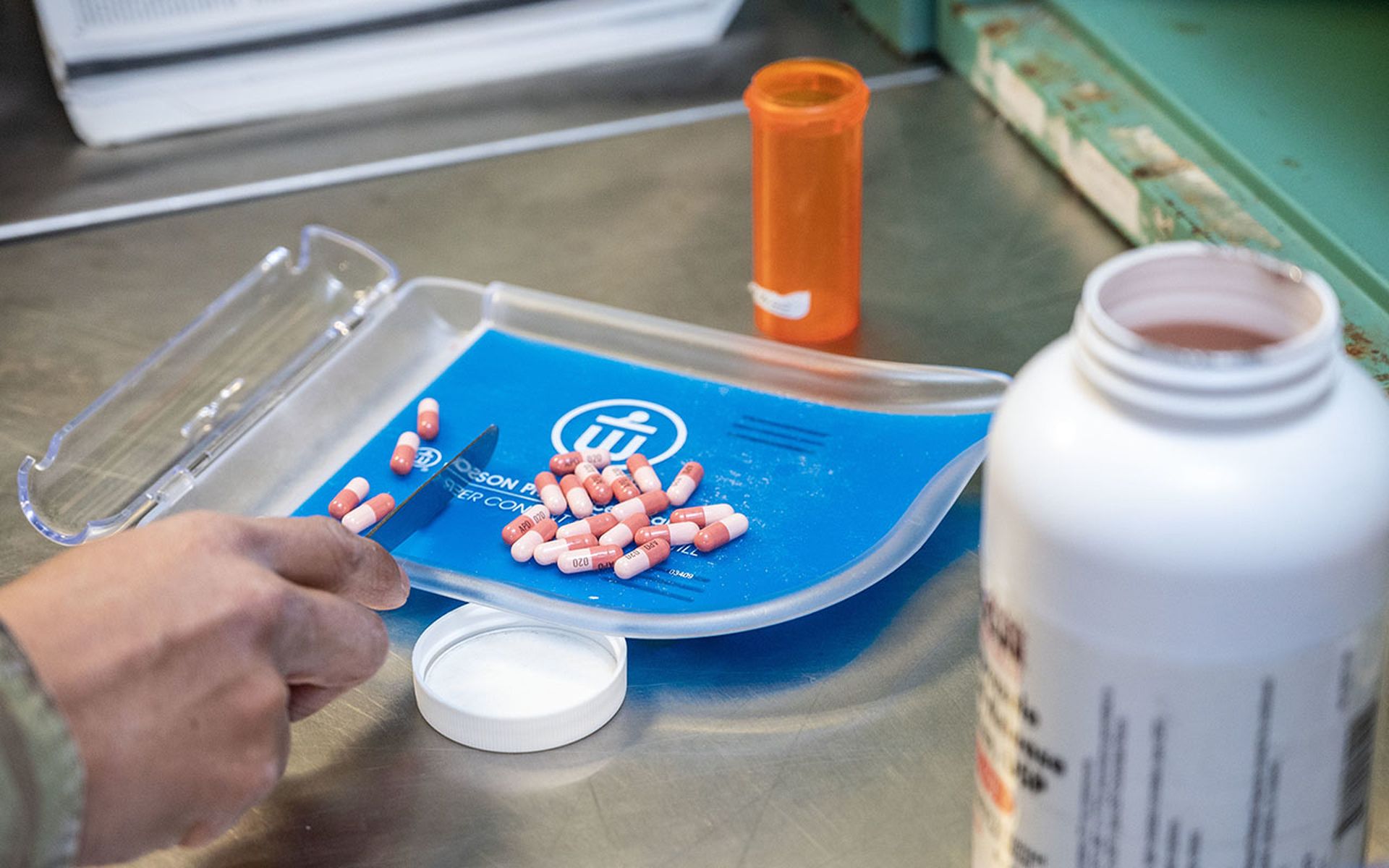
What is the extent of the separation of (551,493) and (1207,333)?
22.1 inches

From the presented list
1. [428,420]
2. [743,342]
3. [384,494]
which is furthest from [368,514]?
[743,342]

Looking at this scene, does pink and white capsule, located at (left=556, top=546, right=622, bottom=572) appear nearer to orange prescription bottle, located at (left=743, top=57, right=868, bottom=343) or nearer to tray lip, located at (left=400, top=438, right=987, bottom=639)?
tray lip, located at (left=400, top=438, right=987, bottom=639)

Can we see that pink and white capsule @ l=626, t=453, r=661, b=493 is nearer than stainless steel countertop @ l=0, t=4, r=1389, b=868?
No

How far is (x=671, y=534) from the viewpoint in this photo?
0.97 metres

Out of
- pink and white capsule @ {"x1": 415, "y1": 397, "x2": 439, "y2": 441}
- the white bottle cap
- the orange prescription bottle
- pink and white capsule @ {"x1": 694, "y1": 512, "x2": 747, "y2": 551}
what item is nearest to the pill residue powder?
the white bottle cap

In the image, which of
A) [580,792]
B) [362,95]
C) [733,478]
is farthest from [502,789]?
[362,95]

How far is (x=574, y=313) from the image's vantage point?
1227mm

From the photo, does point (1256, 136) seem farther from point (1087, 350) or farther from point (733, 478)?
point (1087, 350)

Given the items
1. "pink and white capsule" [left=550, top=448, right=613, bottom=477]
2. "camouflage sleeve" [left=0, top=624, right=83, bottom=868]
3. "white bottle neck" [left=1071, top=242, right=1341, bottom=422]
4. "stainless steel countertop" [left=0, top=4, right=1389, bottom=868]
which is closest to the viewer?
"white bottle neck" [left=1071, top=242, right=1341, bottom=422]

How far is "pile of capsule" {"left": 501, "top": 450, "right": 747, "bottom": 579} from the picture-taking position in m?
0.95

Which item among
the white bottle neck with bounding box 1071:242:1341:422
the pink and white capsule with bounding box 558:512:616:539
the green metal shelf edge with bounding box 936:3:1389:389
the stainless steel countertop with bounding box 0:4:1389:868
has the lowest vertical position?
the stainless steel countertop with bounding box 0:4:1389:868

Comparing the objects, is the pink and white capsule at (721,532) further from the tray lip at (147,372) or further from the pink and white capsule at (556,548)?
the tray lip at (147,372)

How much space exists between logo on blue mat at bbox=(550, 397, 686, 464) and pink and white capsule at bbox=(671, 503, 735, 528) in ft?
0.31

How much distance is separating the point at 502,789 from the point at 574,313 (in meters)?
0.51
